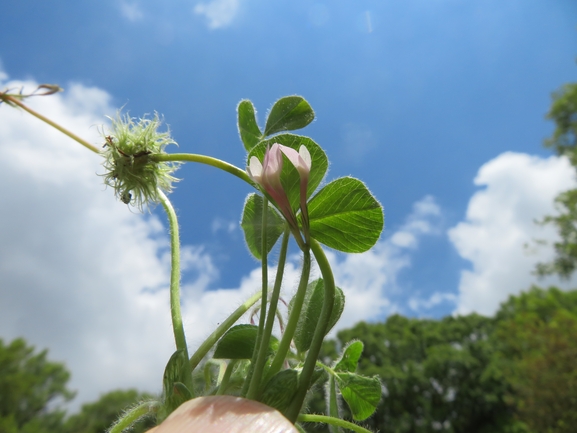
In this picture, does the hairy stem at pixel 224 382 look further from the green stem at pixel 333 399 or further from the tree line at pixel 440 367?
the tree line at pixel 440 367

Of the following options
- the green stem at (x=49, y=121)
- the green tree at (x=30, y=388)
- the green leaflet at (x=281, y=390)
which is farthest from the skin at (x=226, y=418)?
the green tree at (x=30, y=388)

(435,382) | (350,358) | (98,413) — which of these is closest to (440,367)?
(435,382)

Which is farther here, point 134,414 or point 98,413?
point 98,413

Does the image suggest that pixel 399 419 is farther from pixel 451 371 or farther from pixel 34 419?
pixel 34 419

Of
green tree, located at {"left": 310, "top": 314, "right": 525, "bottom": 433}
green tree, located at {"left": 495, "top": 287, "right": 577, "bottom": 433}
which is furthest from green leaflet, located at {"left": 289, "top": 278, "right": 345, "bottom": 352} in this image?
green tree, located at {"left": 310, "top": 314, "right": 525, "bottom": 433}

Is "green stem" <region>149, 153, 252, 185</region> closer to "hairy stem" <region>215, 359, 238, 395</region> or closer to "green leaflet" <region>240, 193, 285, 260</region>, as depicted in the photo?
"green leaflet" <region>240, 193, 285, 260</region>

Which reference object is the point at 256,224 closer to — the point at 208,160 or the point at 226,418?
the point at 208,160
